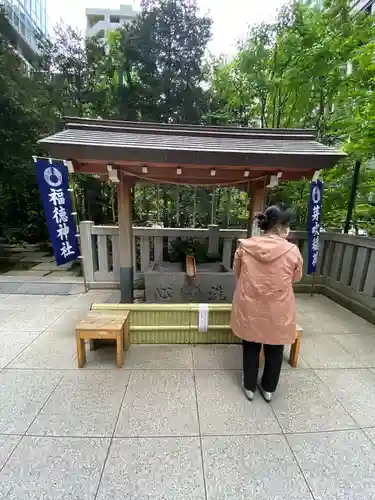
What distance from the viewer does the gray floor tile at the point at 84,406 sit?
1805 millimetres

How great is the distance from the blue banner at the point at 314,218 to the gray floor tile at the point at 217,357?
2.28 meters

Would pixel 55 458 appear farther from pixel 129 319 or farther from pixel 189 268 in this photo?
pixel 189 268

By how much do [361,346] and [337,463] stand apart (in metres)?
1.90

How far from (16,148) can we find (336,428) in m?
8.92

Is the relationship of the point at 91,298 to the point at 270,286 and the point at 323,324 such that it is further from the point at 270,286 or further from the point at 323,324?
the point at 323,324

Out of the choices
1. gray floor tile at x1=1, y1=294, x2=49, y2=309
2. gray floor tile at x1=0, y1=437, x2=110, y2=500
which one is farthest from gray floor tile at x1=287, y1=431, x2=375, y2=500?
gray floor tile at x1=1, y1=294, x2=49, y2=309

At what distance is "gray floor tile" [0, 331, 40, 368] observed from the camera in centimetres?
266

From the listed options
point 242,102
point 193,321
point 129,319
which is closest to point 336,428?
point 193,321

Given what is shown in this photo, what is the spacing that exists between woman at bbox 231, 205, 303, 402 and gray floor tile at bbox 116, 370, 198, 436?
77cm

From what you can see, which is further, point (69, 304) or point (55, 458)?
point (69, 304)

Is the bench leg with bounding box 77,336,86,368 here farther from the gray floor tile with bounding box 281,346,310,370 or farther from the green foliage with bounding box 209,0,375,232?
the green foliage with bounding box 209,0,375,232

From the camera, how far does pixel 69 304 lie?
410 cm

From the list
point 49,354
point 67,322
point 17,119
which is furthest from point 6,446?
point 17,119

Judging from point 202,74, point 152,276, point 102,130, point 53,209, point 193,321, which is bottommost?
point 193,321
